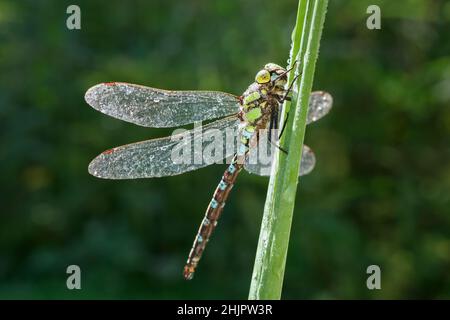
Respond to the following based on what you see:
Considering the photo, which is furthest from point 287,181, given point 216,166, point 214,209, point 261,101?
point 216,166

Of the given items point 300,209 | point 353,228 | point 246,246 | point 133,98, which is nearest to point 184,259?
point 246,246

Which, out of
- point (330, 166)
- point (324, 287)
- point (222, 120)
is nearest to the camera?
point (222, 120)

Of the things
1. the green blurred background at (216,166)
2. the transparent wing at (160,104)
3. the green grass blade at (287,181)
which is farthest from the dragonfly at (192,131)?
the green blurred background at (216,166)

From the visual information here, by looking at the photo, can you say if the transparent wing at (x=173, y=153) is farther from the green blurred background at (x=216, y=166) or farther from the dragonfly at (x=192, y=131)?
the green blurred background at (x=216, y=166)

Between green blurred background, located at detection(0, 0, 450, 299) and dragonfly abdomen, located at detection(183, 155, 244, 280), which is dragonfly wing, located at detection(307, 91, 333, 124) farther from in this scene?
green blurred background, located at detection(0, 0, 450, 299)

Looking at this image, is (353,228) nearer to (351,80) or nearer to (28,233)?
(351,80)

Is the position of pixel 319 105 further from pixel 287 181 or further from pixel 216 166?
pixel 216 166
